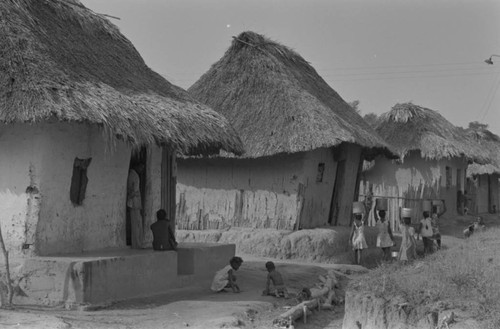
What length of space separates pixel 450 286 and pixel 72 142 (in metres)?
5.13

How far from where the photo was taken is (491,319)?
226 inches

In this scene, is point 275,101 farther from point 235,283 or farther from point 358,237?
point 235,283

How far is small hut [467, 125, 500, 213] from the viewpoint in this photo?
90.8 feet

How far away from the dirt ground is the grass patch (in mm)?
1053

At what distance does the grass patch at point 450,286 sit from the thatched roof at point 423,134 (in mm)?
11216

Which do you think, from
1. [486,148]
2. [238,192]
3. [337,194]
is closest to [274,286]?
[238,192]

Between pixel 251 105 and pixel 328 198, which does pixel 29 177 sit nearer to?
pixel 251 105

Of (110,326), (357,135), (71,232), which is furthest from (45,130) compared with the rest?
(357,135)

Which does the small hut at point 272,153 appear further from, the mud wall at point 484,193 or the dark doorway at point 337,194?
the mud wall at point 484,193

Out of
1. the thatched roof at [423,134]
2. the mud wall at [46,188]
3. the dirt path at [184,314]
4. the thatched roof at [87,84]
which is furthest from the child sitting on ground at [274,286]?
the thatched roof at [423,134]

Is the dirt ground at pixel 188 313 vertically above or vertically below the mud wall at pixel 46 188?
below

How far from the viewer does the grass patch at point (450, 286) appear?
20.2ft

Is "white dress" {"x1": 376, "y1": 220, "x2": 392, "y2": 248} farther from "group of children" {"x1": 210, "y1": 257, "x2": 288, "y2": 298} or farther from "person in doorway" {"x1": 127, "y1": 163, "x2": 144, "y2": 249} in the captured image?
"person in doorway" {"x1": 127, "y1": 163, "x2": 144, "y2": 249}

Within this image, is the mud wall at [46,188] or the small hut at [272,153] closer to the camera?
the mud wall at [46,188]
